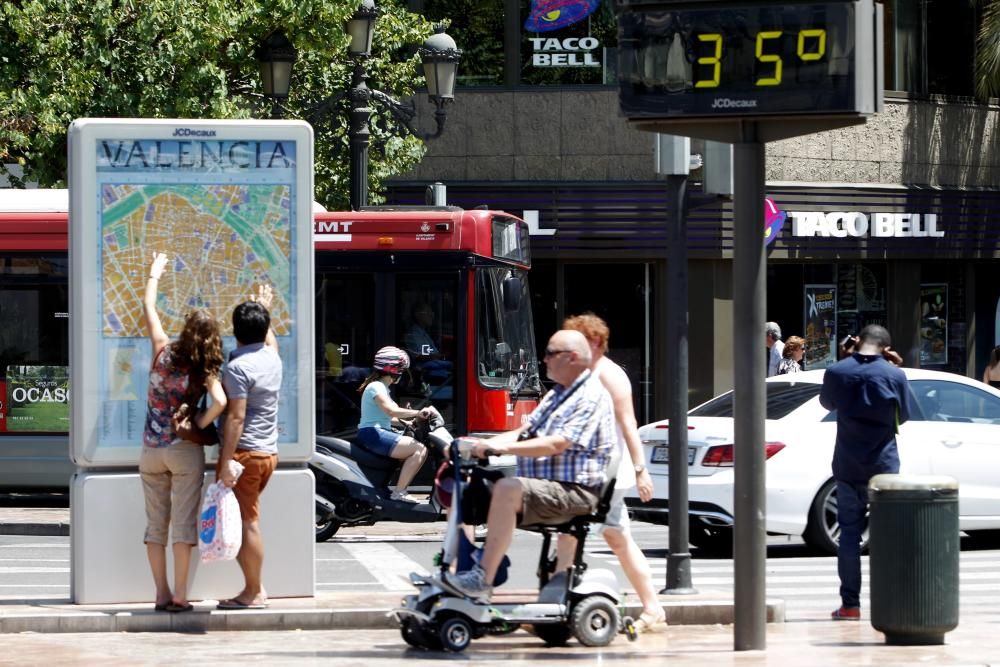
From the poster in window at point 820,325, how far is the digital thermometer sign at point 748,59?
701 inches

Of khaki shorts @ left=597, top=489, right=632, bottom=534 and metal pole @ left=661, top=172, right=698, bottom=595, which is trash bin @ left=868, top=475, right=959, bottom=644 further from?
metal pole @ left=661, top=172, right=698, bottom=595

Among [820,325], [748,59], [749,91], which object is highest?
[748,59]

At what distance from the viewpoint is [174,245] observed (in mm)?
9875

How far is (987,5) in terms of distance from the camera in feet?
86.0

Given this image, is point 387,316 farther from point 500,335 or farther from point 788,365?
point 788,365

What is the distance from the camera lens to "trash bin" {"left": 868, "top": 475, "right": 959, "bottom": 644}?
8.63m

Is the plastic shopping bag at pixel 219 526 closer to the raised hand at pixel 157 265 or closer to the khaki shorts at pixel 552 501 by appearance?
the raised hand at pixel 157 265

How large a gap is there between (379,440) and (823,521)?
369 centimetres

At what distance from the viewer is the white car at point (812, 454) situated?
13.1m

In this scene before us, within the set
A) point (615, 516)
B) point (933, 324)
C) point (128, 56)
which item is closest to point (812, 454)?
point (615, 516)

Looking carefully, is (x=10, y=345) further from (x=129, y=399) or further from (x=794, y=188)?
(x=794, y=188)

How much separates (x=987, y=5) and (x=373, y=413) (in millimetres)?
15575

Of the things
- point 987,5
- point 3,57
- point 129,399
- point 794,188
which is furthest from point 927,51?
point 129,399

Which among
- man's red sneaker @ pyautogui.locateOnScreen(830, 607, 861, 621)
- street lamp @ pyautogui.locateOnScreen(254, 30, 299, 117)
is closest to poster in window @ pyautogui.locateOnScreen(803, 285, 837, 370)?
street lamp @ pyautogui.locateOnScreen(254, 30, 299, 117)
